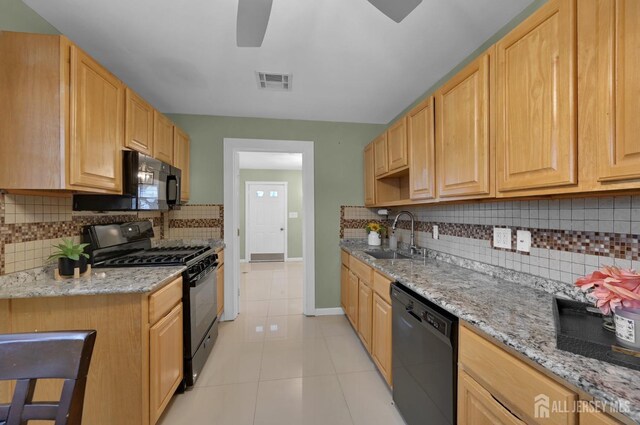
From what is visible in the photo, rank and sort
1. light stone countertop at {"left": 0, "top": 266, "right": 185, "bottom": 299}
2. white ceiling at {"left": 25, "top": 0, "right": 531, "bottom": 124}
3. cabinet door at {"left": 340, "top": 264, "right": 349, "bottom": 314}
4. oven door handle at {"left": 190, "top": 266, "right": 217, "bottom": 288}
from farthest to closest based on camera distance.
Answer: cabinet door at {"left": 340, "top": 264, "right": 349, "bottom": 314}, oven door handle at {"left": 190, "top": 266, "right": 217, "bottom": 288}, white ceiling at {"left": 25, "top": 0, "right": 531, "bottom": 124}, light stone countertop at {"left": 0, "top": 266, "right": 185, "bottom": 299}

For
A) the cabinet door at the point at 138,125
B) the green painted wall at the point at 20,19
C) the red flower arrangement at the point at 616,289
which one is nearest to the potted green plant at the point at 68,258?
the cabinet door at the point at 138,125

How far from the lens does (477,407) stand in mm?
951

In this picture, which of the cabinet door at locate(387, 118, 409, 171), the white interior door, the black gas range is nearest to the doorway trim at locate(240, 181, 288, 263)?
the white interior door

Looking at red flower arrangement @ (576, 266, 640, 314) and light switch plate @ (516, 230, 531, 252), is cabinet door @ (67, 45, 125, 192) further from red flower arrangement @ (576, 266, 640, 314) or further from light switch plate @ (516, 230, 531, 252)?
light switch plate @ (516, 230, 531, 252)

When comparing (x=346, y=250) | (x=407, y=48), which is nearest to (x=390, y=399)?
(x=346, y=250)

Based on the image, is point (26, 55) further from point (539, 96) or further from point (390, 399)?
point (390, 399)

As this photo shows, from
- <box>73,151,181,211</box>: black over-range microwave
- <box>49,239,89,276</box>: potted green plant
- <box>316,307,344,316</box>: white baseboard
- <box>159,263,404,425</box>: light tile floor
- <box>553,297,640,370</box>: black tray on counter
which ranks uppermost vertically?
<box>73,151,181,211</box>: black over-range microwave

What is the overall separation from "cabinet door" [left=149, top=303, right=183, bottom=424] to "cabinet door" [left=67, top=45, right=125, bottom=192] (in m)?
0.95

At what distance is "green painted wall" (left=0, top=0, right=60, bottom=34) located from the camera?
1347mm

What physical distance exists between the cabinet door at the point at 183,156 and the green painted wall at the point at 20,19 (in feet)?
3.65

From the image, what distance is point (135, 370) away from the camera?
4.39 ft

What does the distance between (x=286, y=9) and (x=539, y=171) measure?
5.15 ft

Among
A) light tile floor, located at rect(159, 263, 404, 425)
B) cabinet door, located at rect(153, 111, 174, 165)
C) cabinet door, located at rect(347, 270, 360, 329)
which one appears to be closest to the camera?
light tile floor, located at rect(159, 263, 404, 425)

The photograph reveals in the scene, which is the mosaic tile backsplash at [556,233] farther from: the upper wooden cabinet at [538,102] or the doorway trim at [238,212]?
the doorway trim at [238,212]
